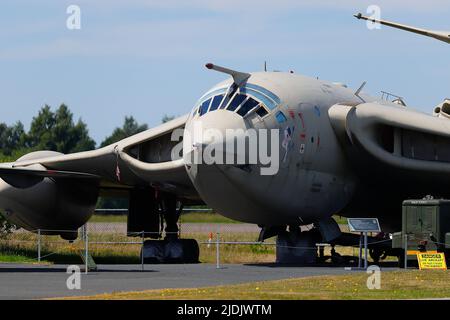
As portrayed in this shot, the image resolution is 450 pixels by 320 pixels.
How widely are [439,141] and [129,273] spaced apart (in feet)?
31.3

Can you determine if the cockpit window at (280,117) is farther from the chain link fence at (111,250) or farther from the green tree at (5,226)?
the green tree at (5,226)

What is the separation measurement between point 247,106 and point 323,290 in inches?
340

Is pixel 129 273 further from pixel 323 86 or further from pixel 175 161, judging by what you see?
pixel 323 86

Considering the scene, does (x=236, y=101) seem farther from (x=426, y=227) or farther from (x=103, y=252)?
(x=103, y=252)

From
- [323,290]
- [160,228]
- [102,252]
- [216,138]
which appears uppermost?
[216,138]

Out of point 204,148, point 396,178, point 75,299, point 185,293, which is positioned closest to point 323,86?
point 396,178

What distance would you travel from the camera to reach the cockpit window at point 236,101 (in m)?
27.3

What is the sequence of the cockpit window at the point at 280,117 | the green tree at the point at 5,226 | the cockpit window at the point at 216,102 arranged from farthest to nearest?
the green tree at the point at 5,226
the cockpit window at the point at 216,102
the cockpit window at the point at 280,117

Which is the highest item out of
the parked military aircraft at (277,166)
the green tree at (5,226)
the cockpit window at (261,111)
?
the cockpit window at (261,111)

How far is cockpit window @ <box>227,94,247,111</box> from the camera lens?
1074 inches

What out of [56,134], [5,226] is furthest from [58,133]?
[5,226]

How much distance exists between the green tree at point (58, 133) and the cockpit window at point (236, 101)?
88152 mm

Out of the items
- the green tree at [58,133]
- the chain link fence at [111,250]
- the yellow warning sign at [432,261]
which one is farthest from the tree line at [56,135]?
the yellow warning sign at [432,261]

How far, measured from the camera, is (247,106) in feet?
89.6
